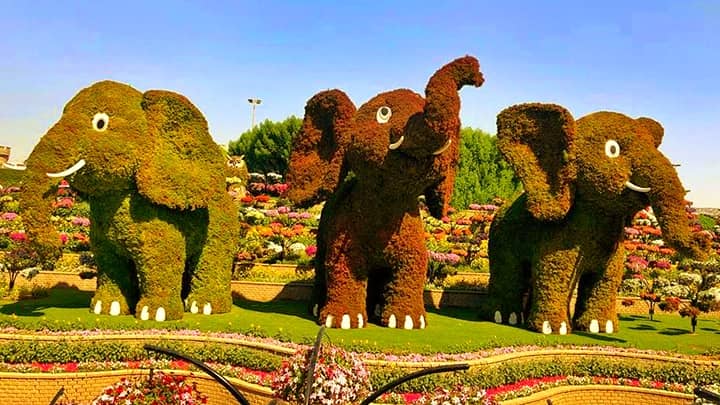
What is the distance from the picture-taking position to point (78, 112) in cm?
929

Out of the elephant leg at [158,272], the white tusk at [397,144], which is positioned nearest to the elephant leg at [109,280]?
the elephant leg at [158,272]

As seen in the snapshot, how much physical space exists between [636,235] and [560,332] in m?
13.5

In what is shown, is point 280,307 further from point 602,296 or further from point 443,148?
point 602,296

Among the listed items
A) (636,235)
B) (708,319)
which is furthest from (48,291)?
(636,235)

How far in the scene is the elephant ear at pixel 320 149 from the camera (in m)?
10.1

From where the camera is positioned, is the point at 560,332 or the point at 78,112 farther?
the point at 560,332

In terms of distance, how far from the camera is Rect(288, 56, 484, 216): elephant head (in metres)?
8.17

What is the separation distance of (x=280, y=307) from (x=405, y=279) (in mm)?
3842

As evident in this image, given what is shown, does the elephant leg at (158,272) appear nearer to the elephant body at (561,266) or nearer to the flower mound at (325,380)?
the flower mound at (325,380)

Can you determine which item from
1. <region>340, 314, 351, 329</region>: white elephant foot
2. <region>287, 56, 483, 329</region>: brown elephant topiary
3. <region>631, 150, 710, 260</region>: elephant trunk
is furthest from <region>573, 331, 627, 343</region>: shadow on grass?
<region>340, 314, 351, 329</region>: white elephant foot

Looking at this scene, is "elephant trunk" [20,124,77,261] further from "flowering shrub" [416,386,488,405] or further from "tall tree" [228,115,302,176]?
"tall tree" [228,115,302,176]

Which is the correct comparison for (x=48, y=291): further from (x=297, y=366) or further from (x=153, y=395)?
(x=297, y=366)

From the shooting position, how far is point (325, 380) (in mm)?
4777

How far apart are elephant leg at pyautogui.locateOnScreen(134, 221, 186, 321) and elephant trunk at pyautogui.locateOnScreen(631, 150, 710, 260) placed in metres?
7.71
